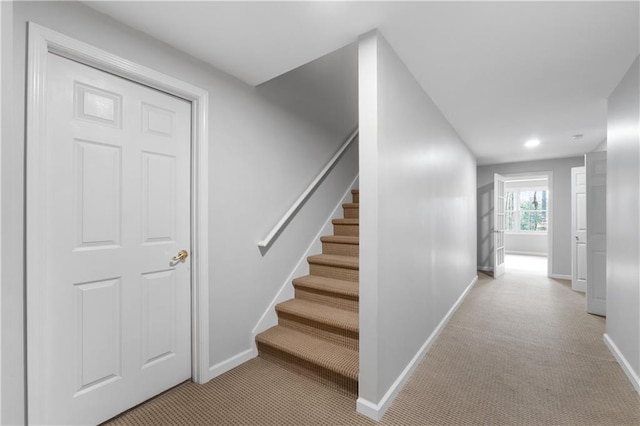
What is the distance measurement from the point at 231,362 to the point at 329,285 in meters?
0.96

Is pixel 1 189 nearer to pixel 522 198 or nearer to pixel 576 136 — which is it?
pixel 576 136

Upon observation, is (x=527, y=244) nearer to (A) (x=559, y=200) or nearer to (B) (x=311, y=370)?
(A) (x=559, y=200)

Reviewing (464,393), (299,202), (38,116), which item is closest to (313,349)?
(464,393)

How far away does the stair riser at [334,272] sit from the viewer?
8.50ft

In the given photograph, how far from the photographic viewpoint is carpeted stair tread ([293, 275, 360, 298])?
7.76 feet

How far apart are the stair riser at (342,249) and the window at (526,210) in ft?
24.7

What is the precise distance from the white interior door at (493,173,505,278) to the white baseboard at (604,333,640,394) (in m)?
2.95

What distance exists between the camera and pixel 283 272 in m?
2.65

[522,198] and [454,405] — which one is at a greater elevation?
[522,198]

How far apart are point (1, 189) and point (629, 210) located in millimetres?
3658

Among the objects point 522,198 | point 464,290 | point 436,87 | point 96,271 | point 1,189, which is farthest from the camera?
point 522,198

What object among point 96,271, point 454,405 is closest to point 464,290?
point 454,405

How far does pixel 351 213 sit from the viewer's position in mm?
3488

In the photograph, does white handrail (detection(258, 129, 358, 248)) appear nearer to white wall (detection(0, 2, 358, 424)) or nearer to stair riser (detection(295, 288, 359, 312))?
white wall (detection(0, 2, 358, 424))
